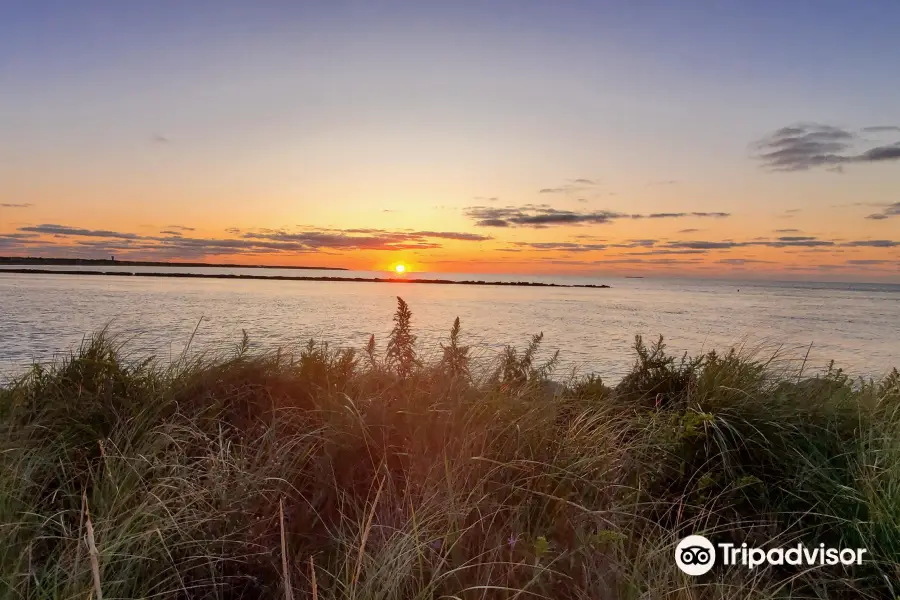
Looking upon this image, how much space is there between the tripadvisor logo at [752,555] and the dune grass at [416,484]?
0.27 ft

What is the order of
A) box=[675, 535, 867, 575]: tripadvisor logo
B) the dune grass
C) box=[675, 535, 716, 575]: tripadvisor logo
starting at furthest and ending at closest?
box=[675, 535, 867, 575]: tripadvisor logo < box=[675, 535, 716, 575]: tripadvisor logo < the dune grass

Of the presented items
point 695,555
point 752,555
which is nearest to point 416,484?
point 695,555

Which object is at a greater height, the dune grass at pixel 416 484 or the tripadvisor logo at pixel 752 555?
the dune grass at pixel 416 484

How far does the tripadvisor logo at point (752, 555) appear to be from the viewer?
390cm

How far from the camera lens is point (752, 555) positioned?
4.19 meters

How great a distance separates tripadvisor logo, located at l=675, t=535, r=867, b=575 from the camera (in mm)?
3898

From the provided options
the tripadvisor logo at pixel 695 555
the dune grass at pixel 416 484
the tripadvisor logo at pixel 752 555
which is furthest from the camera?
the tripadvisor logo at pixel 752 555

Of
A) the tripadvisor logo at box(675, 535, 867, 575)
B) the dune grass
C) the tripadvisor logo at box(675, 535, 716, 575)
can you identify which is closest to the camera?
the dune grass

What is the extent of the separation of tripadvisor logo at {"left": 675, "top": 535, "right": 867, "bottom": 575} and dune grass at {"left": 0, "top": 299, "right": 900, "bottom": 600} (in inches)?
3.3

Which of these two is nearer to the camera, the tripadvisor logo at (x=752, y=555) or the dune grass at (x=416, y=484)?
the dune grass at (x=416, y=484)

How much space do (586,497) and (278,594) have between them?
85.4 inches

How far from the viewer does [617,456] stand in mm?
4973

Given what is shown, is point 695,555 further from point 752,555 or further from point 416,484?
point 416,484

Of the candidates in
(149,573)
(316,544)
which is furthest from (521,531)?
(149,573)
